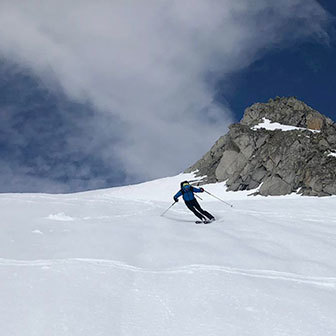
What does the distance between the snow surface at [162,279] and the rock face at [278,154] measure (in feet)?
137

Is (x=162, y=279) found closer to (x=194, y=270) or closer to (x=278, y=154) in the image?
(x=194, y=270)

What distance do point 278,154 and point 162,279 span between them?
2154 inches

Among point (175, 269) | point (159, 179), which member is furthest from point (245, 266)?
point (159, 179)

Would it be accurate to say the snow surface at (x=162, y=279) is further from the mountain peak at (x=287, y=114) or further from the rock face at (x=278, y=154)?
the mountain peak at (x=287, y=114)

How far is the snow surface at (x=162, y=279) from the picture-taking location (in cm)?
391

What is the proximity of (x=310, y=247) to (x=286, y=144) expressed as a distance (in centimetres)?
5280

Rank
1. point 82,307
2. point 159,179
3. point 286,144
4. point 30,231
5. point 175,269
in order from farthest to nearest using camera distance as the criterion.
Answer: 1. point 159,179
2. point 286,144
3. point 30,231
4. point 175,269
5. point 82,307

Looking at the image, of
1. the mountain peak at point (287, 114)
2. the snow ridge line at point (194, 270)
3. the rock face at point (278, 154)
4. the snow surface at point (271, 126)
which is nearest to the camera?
the snow ridge line at point (194, 270)

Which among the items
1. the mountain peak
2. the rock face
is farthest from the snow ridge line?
the mountain peak

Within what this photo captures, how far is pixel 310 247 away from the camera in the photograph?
24.6ft

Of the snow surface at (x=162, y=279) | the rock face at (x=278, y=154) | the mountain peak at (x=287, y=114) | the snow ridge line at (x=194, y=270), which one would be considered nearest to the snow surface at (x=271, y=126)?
the rock face at (x=278, y=154)

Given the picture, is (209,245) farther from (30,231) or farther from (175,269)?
(30,231)

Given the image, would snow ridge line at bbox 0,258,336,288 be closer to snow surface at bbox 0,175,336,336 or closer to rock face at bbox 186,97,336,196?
snow surface at bbox 0,175,336,336

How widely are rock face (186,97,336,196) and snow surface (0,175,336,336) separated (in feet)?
137
